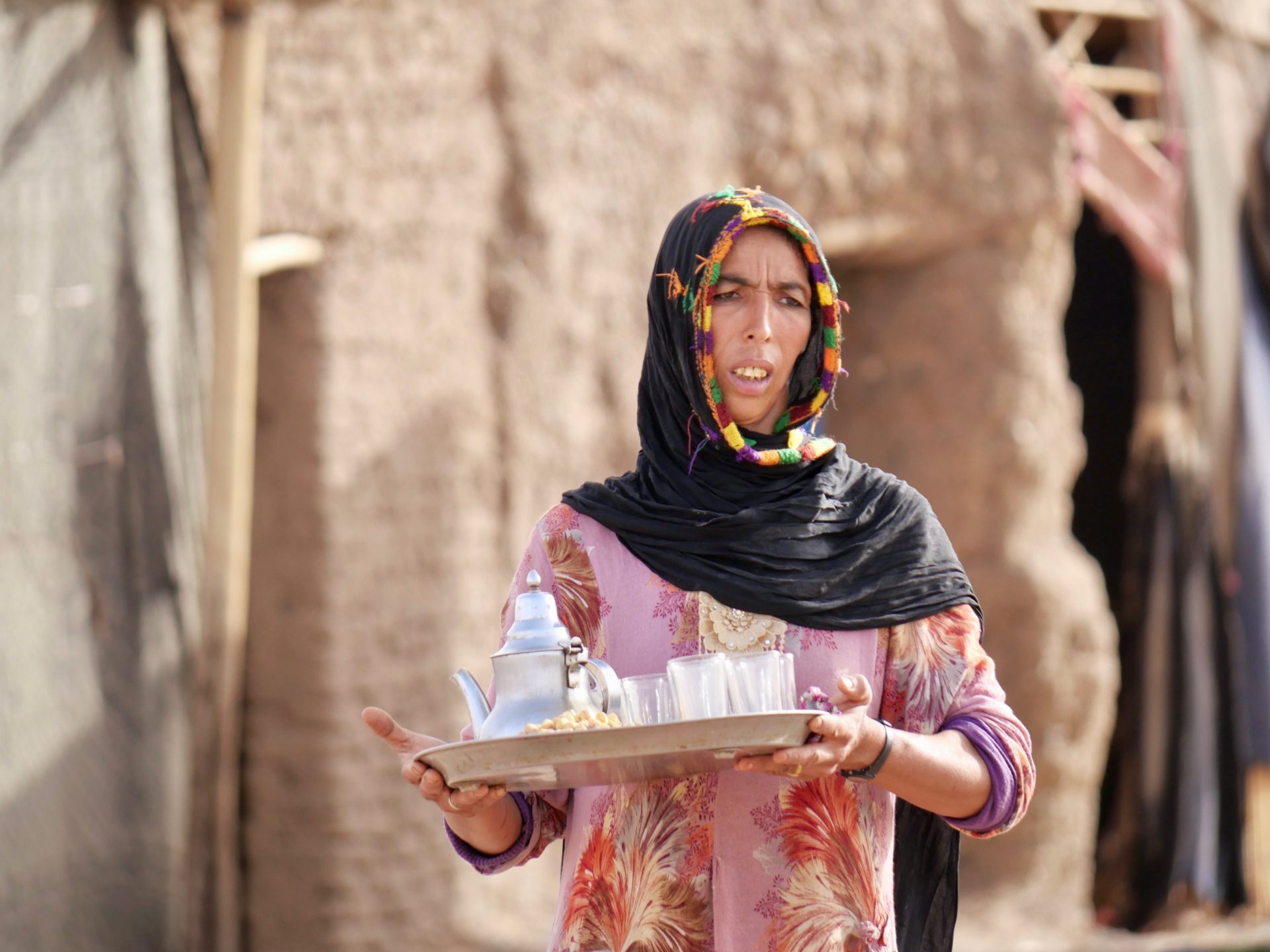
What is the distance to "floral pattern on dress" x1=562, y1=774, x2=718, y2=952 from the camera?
173cm

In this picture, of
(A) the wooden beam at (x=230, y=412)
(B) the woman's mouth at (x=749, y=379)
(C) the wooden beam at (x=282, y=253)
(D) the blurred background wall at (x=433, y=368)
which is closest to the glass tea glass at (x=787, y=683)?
(B) the woman's mouth at (x=749, y=379)

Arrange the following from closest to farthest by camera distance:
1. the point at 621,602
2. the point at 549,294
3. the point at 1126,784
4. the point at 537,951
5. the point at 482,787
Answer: the point at 482,787 → the point at 621,602 → the point at 537,951 → the point at 549,294 → the point at 1126,784

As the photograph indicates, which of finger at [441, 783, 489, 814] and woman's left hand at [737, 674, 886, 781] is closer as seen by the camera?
woman's left hand at [737, 674, 886, 781]

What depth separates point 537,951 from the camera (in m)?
4.56

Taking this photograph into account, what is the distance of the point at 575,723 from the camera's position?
1.61 meters

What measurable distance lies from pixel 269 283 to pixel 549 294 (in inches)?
36.4

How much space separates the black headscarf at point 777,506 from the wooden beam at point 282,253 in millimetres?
2388

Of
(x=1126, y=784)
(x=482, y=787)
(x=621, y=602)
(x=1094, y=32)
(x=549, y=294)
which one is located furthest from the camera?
(x=1094, y=32)

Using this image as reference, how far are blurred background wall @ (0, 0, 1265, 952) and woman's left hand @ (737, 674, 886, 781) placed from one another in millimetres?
2249

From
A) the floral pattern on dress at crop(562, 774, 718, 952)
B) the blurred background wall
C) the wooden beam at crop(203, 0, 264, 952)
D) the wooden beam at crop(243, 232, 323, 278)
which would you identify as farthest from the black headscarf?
the wooden beam at crop(243, 232, 323, 278)

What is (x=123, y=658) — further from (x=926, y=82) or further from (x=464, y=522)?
(x=926, y=82)

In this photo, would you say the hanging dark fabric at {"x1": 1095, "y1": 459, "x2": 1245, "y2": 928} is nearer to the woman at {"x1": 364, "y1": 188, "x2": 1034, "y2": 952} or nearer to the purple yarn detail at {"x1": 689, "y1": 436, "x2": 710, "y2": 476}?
the woman at {"x1": 364, "y1": 188, "x2": 1034, "y2": 952}

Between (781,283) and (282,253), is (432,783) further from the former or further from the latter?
(282,253)

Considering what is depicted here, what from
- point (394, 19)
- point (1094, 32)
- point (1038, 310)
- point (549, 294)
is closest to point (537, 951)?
point (549, 294)
